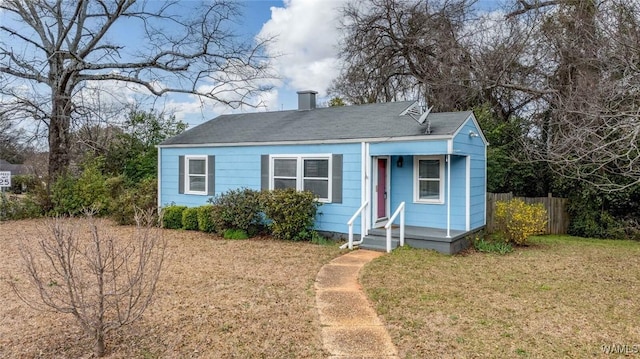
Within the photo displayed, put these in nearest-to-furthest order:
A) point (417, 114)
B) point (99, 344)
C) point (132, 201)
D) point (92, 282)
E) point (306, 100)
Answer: point (99, 344)
point (92, 282)
point (417, 114)
point (132, 201)
point (306, 100)

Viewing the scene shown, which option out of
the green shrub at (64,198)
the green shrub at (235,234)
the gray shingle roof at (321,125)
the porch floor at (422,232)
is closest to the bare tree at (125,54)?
the green shrub at (64,198)

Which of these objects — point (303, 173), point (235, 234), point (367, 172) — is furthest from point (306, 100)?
point (235, 234)

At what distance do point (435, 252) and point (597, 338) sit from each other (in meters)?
4.26

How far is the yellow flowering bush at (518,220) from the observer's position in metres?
9.50

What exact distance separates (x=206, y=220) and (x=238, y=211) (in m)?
1.40

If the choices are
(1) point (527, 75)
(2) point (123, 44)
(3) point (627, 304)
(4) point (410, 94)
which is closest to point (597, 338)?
(3) point (627, 304)

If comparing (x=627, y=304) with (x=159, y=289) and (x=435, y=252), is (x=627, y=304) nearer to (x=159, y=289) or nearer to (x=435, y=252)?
(x=435, y=252)

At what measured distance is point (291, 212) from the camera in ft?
31.3

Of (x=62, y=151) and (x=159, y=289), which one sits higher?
(x=62, y=151)

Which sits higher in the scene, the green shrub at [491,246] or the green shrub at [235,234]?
the green shrub at [235,234]

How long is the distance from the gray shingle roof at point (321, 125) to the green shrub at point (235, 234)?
2.54 metres

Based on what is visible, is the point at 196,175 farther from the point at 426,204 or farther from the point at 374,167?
the point at 426,204

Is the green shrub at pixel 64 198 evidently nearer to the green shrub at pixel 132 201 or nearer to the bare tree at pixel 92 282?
the green shrub at pixel 132 201

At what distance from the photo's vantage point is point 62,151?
16.1 meters
